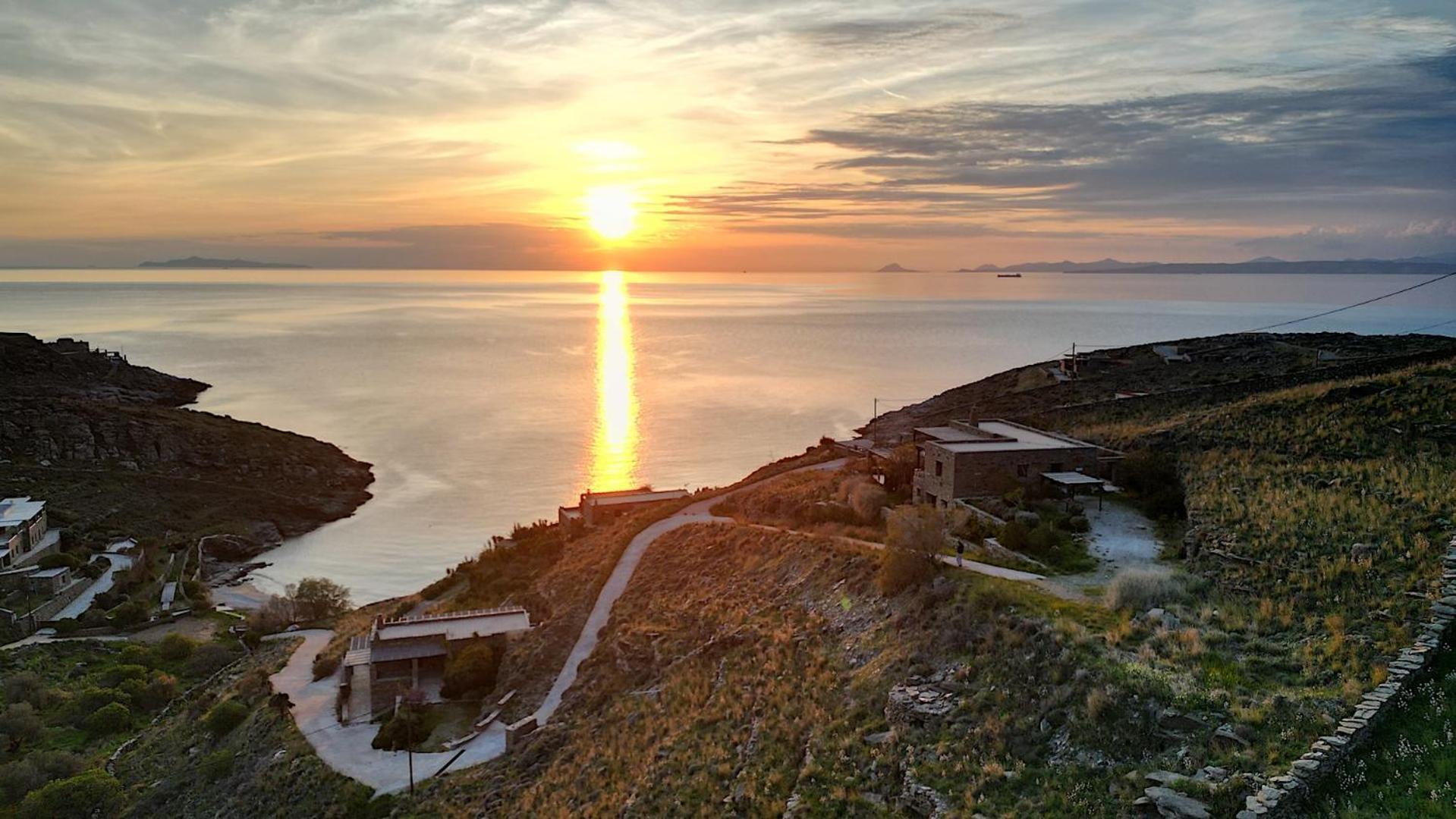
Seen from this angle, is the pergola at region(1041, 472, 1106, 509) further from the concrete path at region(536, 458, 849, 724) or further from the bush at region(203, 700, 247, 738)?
the bush at region(203, 700, 247, 738)

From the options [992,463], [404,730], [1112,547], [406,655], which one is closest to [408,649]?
[406,655]

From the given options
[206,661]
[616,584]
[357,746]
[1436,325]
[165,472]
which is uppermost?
[1436,325]

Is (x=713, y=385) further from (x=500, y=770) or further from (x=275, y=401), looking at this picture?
(x=500, y=770)

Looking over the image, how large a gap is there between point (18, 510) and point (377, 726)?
1633 inches

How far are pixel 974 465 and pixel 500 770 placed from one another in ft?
61.1

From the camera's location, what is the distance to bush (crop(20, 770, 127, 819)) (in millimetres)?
23922

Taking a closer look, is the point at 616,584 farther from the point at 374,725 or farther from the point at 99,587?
the point at 99,587

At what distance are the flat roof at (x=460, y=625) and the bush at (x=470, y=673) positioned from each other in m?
1.41

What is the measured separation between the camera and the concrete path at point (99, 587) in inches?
1753

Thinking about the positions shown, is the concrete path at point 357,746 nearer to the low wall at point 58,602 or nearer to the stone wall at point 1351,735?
the stone wall at point 1351,735

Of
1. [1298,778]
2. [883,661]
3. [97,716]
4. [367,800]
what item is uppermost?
[1298,778]

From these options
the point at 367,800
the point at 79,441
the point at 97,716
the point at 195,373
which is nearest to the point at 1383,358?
the point at 367,800

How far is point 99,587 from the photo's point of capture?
159 feet

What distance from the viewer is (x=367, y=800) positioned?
835 inches
